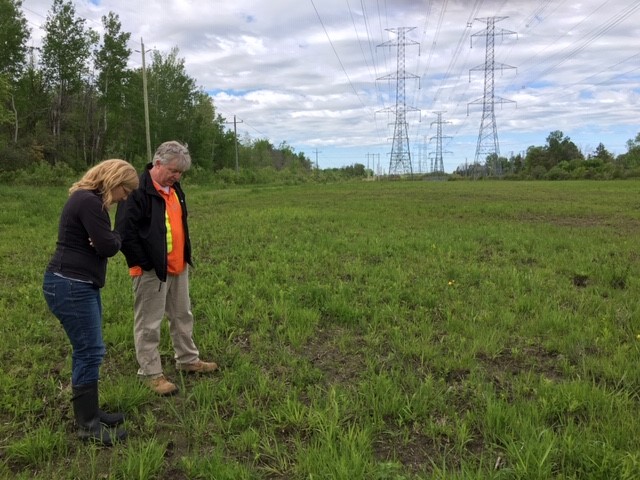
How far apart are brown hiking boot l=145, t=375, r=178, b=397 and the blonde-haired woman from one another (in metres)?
0.57

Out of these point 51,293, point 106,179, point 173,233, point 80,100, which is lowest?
point 51,293

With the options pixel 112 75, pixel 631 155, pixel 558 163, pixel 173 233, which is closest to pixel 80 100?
pixel 112 75

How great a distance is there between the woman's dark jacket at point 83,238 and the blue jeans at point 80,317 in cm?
7

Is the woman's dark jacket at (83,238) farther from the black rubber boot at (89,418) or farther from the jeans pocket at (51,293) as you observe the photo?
the black rubber boot at (89,418)

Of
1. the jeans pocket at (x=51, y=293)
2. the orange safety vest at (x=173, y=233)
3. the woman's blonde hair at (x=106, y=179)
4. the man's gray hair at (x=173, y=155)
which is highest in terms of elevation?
the man's gray hair at (x=173, y=155)

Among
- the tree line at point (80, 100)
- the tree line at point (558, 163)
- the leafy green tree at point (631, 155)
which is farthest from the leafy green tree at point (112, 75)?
the leafy green tree at point (631, 155)

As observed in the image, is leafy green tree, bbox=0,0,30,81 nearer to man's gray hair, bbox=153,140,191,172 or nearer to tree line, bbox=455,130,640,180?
man's gray hair, bbox=153,140,191,172

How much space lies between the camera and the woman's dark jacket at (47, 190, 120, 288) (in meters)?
3.02

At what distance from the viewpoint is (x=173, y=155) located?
3.69m

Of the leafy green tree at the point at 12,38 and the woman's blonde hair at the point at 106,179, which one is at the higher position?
the leafy green tree at the point at 12,38

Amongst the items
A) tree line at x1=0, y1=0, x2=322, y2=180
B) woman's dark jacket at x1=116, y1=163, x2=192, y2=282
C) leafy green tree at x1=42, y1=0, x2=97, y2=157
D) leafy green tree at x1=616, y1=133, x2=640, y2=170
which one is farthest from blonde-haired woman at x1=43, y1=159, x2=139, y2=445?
leafy green tree at x1=616, y1=133, x2=640, y2=170

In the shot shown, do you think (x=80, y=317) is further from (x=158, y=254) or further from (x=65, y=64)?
(x=65, y=64)

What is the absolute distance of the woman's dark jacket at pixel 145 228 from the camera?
3637 millimetres

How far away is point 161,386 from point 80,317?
3.37 feet
